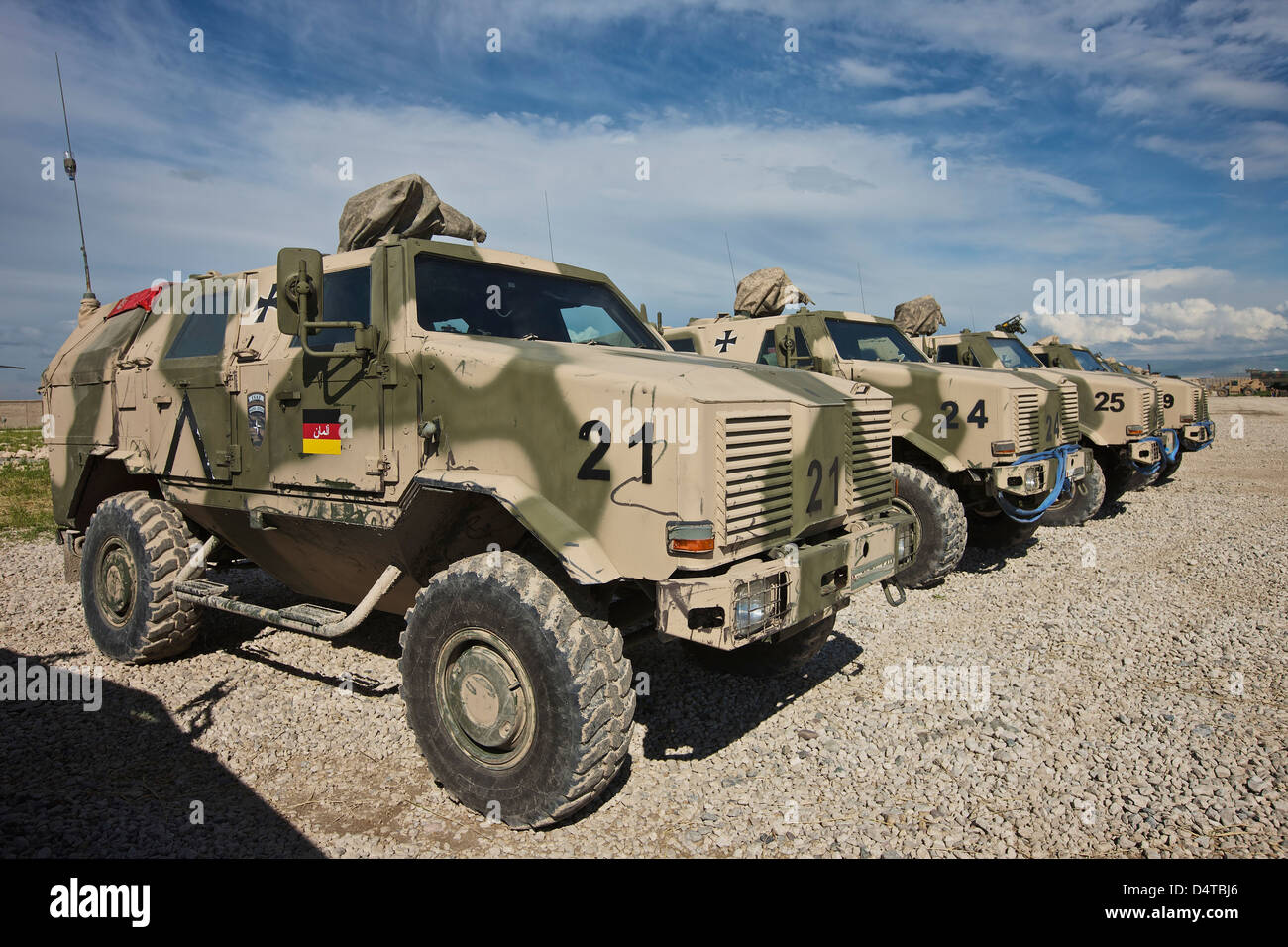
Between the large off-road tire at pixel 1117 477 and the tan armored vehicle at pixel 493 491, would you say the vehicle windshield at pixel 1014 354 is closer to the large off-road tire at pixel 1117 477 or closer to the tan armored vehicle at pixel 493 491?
the large off-road tire at pixel 1117 477

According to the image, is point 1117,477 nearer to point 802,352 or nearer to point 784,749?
point 802,352

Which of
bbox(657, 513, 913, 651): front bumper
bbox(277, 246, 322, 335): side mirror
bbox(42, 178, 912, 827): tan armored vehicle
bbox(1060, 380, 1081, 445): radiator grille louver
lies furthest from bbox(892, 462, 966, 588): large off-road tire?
bbox(277, 246, 322, 335): side mirror

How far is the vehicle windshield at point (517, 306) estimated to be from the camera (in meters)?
3.64

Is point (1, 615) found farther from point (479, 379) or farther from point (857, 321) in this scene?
point (857, 321)

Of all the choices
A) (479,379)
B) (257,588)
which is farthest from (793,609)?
(257,588)

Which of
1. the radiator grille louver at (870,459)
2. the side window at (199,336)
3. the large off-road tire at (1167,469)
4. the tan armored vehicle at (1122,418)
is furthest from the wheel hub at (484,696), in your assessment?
the large off-road tire at (1167,469)

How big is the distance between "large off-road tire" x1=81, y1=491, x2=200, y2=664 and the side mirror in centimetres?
210

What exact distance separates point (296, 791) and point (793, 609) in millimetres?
2209

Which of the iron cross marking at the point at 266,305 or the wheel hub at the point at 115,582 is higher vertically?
the iron cross marking at the point at 266,305

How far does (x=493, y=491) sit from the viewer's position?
303 cm

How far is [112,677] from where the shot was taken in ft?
15.8

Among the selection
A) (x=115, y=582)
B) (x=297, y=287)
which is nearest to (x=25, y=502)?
(x=115, y=582)

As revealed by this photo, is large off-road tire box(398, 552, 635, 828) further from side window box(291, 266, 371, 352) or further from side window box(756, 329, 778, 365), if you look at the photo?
side window box(756, 329, 778, 365)

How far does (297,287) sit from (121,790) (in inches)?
87.6
